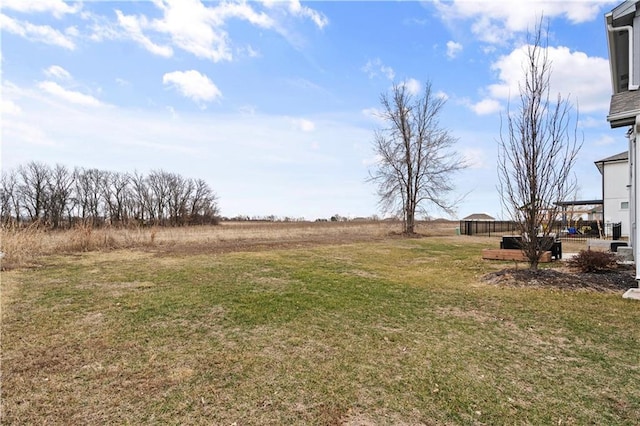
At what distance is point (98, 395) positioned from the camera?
272cm

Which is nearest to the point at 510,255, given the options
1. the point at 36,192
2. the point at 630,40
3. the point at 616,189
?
the point at 630,40

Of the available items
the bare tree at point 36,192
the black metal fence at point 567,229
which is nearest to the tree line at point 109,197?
the bare tree at point 36,192

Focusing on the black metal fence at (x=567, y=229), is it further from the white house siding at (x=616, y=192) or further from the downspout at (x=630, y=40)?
the downspout at (x=630, y=40)

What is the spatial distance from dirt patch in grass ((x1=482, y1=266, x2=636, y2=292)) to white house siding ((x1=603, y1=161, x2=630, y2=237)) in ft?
46.6

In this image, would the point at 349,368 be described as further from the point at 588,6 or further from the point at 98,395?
the point at 588,6

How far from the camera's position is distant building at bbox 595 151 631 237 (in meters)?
18.3

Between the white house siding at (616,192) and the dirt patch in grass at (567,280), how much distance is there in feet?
46.6

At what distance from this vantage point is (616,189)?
1856 cm

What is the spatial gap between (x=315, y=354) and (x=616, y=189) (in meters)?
22.5

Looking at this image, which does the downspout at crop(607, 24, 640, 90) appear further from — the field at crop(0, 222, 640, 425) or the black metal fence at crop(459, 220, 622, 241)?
the black metal fence at crop(459, 220, 622, 241)

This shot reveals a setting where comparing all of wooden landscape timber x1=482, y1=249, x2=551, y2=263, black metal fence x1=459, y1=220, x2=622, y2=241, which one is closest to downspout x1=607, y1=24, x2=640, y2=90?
wooden landscape timber x1=482, y1=249, x2=551, y2=263

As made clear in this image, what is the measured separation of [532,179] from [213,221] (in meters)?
56.0

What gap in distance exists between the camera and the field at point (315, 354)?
2.53 meters

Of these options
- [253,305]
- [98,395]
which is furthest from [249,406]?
[253,305]
